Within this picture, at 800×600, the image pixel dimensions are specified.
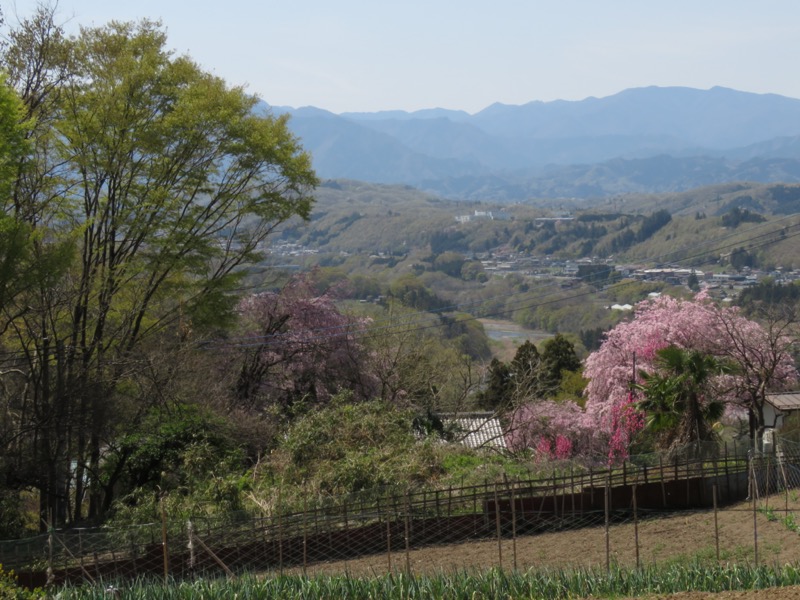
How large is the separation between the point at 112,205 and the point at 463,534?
9.29 m

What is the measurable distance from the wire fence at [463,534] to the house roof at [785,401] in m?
5.43

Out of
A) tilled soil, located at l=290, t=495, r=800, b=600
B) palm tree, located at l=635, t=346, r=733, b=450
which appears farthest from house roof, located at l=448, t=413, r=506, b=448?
tilled soil, located at l=290, t=495, r=800, b=600

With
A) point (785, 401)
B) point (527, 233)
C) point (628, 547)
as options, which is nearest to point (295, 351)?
point (785, 401)

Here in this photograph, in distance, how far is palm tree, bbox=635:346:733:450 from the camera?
17.5 m

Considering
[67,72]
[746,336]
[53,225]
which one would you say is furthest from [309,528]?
[746,336]

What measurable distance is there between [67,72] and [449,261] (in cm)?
12030

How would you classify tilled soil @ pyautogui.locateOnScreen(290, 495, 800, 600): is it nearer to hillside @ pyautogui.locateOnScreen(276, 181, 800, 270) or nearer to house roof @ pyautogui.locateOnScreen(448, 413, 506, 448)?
house roof @ pyautogui.locateOnScreen(448, 413, 506, 448)

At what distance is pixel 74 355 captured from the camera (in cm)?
1609

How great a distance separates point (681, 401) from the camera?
58.9 feet

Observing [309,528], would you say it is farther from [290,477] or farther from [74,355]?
[74,355]

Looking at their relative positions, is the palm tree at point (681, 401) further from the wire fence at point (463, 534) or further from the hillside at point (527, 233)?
the hillside at point (527, 233)

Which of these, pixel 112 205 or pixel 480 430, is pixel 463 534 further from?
pixel 480 430

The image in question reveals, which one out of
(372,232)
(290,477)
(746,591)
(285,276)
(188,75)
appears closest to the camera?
(746,591)

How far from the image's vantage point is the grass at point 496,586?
361 inches
